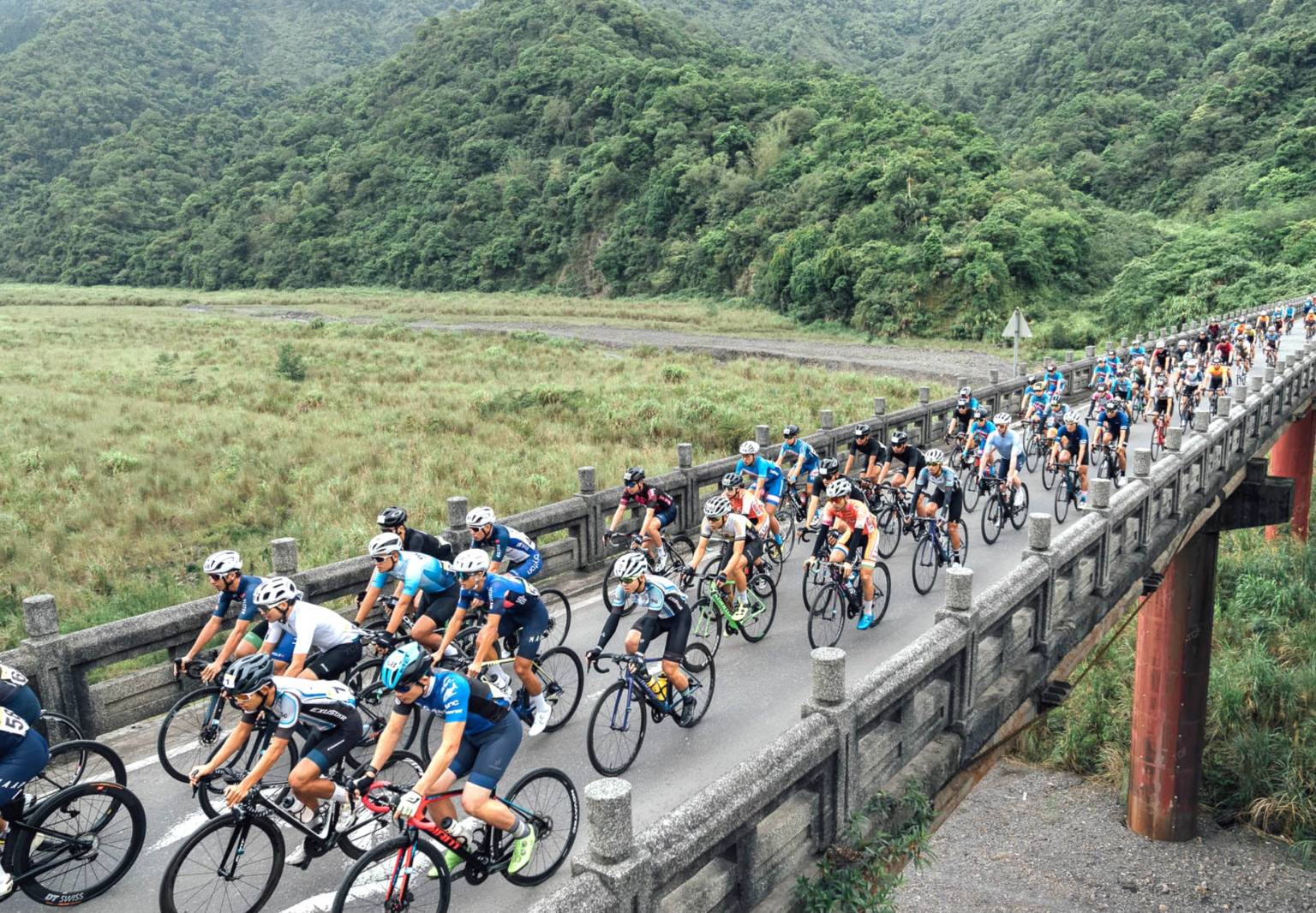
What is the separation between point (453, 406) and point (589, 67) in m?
87.9

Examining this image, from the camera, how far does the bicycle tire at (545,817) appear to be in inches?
247

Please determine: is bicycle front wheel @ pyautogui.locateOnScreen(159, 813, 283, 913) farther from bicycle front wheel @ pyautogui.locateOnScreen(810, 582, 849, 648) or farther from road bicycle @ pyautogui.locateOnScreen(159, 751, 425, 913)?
bicycle front wheel @ pyautogui.locateOnScreen(810, 582, 849, 648)

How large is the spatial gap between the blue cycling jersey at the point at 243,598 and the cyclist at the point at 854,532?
5.83m

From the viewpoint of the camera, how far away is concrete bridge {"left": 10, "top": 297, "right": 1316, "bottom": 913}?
4977mm

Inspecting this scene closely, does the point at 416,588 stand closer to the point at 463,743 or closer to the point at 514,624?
the point at 514,624

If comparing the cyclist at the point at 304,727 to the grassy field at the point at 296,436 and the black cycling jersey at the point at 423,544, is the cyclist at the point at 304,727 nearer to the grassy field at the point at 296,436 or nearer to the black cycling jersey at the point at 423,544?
the black cycling jersey at the point at 423,544

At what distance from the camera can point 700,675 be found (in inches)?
382

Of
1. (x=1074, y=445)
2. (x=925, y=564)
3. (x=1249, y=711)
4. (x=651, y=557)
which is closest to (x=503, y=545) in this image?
(x=651, y=557)

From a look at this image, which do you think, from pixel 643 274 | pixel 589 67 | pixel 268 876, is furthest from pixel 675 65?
pixel 268 876

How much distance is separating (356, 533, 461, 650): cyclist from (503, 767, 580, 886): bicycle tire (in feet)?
8.62

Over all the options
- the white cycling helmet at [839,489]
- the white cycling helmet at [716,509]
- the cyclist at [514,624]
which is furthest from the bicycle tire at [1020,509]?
the cyclist at [514,624]

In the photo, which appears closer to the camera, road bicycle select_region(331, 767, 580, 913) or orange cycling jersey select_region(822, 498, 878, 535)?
road bicycle select_region(331, 767, 580, 913)

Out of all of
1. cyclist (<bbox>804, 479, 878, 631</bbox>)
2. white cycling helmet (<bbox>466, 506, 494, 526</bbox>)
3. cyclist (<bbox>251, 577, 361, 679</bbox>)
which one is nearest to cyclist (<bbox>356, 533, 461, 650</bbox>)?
white cycling helmet (<bbox>466, 506, 494, 526</bbox>)

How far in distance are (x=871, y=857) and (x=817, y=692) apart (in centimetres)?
119
